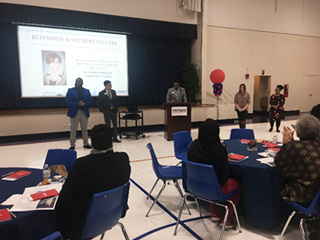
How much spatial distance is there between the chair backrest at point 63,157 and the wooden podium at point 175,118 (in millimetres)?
4267

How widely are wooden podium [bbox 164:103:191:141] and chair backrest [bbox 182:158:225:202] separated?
14.6ft

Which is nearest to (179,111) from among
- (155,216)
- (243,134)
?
(243,134)

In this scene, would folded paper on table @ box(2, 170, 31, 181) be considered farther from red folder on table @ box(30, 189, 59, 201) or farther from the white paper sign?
the white paper sign

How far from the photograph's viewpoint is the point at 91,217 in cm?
175

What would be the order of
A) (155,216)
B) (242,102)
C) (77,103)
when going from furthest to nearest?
(242,102) < (77,103) < (155,216)

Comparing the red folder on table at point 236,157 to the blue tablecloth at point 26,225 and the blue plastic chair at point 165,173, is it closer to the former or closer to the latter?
the blue plastic chair at point 165,173

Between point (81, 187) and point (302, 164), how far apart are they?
1769 millimetres

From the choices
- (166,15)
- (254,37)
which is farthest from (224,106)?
(166,15)

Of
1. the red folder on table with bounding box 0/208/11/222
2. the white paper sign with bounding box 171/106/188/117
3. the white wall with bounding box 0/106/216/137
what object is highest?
the white paper sign with bounding box 171/106/188/117

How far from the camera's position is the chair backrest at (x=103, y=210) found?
5.66ft

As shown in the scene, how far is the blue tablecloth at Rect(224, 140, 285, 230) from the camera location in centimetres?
256

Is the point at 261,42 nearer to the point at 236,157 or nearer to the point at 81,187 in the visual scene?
the point at 236,157

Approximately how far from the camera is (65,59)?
8.20 metres

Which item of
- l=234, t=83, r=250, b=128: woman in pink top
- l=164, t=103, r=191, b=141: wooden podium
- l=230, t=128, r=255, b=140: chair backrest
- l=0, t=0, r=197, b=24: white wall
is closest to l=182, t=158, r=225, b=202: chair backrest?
l=230, t=128, r=255, b=140: chair backrest
